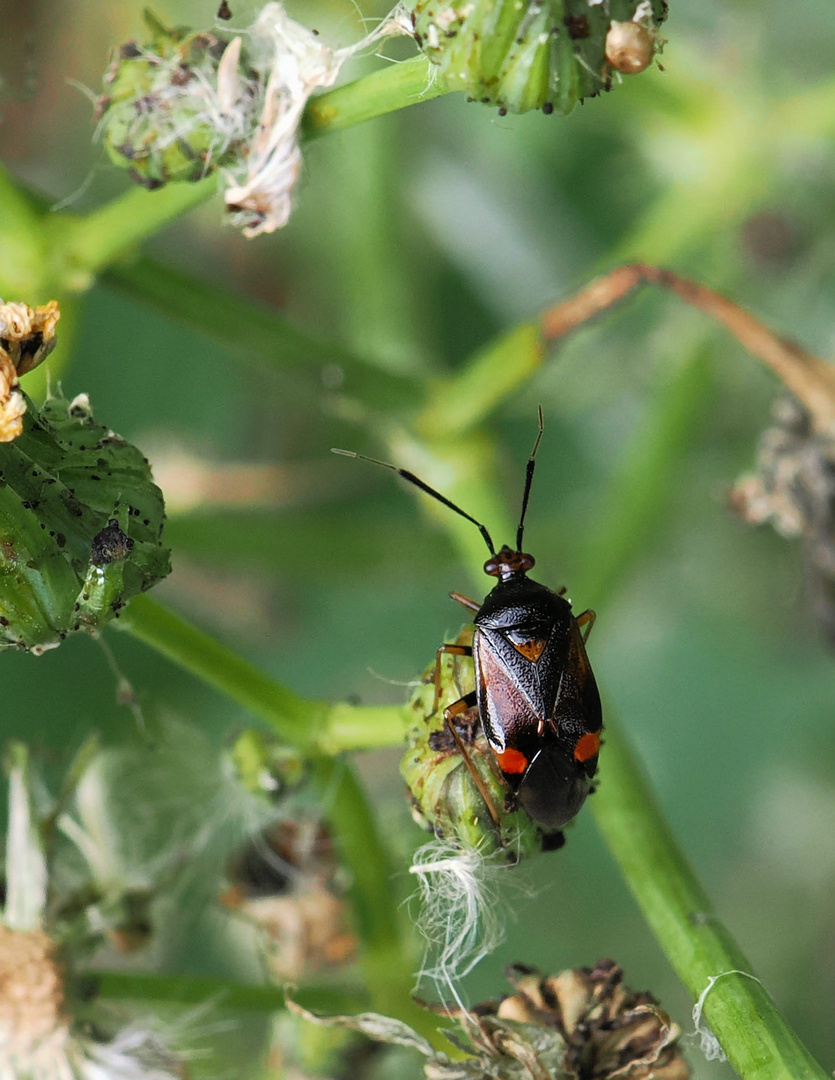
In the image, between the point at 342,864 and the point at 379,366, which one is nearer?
the point at 342,864

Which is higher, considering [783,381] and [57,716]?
[783,381]

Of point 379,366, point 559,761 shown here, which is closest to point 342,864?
point 559,761

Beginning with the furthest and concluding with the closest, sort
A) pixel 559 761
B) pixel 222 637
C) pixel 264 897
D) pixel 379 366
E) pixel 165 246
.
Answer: pixel 165 246
pixel 222 637
pixel 379 366
pixel 264 897
pixel 559 761

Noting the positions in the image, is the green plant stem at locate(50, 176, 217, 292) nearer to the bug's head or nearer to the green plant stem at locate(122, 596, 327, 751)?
the green plant stem at locate(122, 596, 327, 751)

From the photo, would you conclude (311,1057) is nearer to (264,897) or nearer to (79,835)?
(264,897)

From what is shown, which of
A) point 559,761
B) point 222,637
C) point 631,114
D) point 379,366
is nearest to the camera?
point 559,761

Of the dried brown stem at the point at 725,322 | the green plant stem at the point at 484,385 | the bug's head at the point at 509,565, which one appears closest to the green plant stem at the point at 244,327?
the green plant stem at the point at 484,385

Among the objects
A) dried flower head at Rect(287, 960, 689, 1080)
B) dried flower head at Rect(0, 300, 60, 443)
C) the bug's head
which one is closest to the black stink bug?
the bug's head
